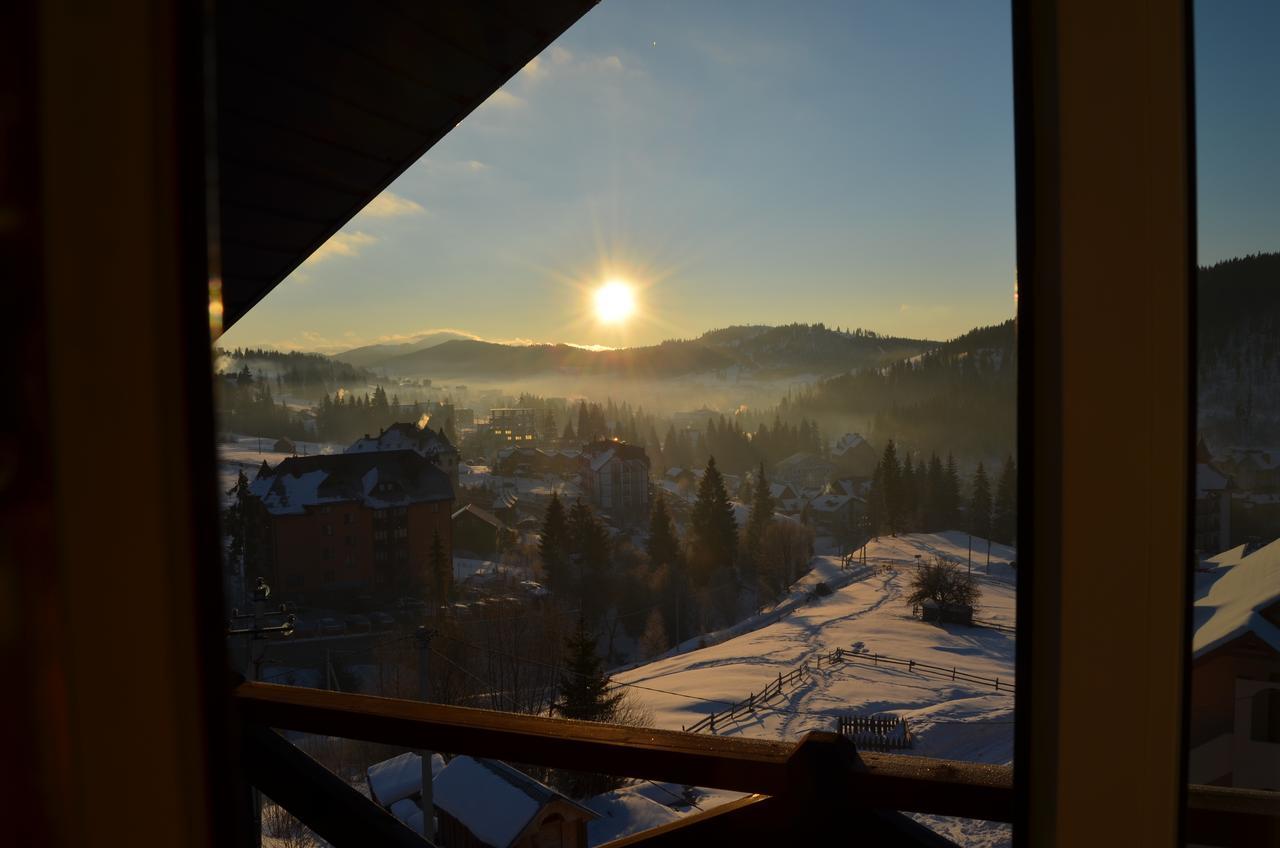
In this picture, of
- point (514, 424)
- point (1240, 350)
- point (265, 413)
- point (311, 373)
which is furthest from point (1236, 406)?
point (514, 424)

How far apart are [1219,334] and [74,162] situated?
629 mm

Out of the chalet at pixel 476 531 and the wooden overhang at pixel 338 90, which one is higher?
the wooden overhang at pixel 338 90

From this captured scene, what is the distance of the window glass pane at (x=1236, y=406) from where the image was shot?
346 millimetres

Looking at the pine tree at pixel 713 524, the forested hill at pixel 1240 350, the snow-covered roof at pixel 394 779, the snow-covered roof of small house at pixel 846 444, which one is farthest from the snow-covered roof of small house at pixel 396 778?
the forested hill at pixel 1240 350

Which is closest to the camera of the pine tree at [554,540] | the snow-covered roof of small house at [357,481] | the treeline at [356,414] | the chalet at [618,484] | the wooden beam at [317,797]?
the wooden beam at [317,797]

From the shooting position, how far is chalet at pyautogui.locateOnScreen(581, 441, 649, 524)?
3.97 metres

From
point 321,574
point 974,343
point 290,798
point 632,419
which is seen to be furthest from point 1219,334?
point 321,574

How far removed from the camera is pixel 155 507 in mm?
335

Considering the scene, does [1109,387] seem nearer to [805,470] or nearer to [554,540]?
[805,470]

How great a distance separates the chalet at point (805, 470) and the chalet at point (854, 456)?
0.10 m

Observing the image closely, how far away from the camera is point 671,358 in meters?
3.54

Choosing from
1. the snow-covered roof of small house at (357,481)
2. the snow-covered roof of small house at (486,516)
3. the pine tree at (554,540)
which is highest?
the snow-covered roof of small house at (357,481)

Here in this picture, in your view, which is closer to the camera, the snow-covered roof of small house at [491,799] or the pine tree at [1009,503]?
the pine tree at [1009,503]

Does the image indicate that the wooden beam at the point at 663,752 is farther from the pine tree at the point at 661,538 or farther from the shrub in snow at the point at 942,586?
the pine tree at the point at 661,538
